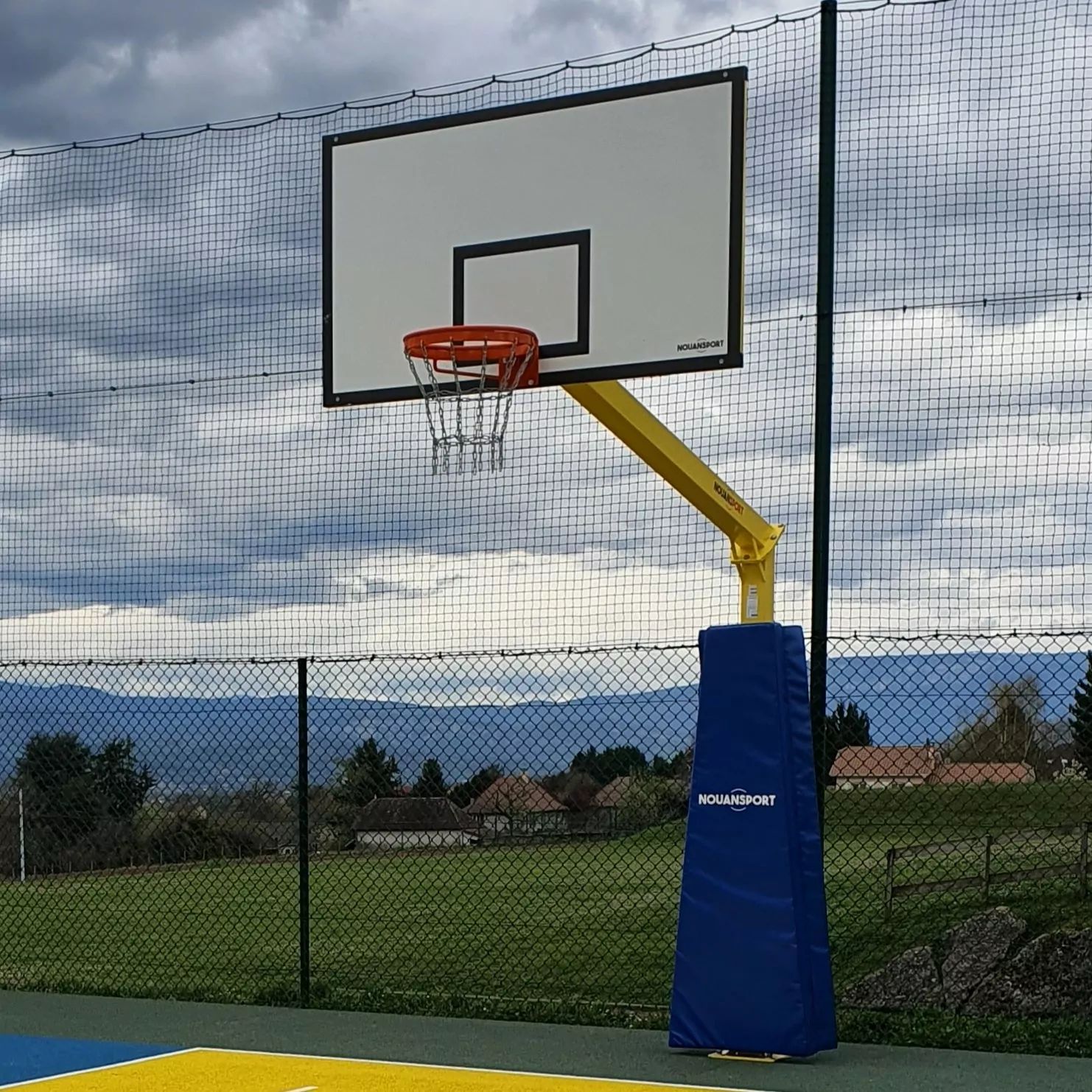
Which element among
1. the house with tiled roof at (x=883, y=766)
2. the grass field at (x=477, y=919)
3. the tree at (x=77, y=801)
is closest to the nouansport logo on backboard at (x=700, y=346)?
the house with tiled roof at (x=883, y=766)

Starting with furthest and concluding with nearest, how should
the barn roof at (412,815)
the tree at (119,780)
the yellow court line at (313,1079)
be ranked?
the tree at (119,780)
the barn roof at (412,815)
the yellow court line at (313,1079)

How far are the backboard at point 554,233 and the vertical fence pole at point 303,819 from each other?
164 cm

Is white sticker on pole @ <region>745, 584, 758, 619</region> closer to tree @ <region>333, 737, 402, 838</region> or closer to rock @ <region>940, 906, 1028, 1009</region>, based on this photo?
rock @ <region>940, 906, 1028, 1009</region>

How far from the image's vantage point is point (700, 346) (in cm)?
730

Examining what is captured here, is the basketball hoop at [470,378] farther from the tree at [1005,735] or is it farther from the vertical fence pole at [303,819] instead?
the tree at [1005,735]

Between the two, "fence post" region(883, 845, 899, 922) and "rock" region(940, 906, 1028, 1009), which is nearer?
"rock" region(940, 906, 1028, 1009)

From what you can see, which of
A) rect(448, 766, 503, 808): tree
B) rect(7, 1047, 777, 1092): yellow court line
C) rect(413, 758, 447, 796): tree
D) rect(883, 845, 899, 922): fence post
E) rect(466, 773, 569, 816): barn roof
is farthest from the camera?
rect(413, 758, 447, 796): tree

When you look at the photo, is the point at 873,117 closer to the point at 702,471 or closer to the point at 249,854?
the point at 702,471

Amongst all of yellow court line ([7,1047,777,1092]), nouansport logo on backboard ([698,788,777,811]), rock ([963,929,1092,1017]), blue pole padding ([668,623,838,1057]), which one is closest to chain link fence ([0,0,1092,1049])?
rock ([963,929,1092,1017])

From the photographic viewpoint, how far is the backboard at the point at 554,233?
7.38 m

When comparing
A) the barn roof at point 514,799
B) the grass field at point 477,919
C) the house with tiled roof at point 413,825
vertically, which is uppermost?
the barn roof at point 514,799

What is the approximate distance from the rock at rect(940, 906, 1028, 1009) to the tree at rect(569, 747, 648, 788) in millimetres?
1700

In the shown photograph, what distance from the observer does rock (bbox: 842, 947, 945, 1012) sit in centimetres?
779

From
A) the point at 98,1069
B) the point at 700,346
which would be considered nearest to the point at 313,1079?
the point at 98,1069
